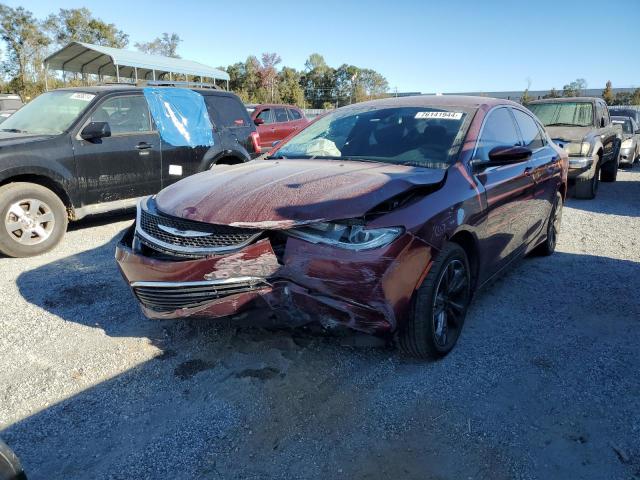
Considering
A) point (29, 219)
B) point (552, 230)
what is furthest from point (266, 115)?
point (552, 230)

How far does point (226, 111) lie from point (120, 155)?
6.70 ft

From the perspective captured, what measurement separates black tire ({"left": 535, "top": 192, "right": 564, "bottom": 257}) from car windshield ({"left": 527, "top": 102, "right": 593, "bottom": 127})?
208 inches

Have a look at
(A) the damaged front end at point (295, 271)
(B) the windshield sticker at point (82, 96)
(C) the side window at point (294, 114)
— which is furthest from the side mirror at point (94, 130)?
(C) the side window at point (294, 114)

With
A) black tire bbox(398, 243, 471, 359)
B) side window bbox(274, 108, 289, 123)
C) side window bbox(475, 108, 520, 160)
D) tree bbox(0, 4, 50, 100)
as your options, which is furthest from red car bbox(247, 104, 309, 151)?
tree bbox(0, 4, 50, 100)

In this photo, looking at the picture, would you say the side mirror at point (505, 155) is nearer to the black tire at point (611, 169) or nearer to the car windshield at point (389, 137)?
the car windshield at point (389, 137)

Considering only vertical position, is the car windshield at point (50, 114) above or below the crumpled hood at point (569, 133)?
above

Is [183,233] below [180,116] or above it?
below

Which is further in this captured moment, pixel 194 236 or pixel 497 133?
pixel 497 133

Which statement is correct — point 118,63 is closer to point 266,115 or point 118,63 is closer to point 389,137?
point 266,115

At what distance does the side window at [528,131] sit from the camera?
455cm

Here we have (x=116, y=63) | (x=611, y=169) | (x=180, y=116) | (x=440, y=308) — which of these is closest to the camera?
(x=440, y=308)

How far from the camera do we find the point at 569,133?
9453 mm

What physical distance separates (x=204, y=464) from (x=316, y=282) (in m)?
1.01

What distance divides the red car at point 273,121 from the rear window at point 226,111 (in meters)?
5.14
